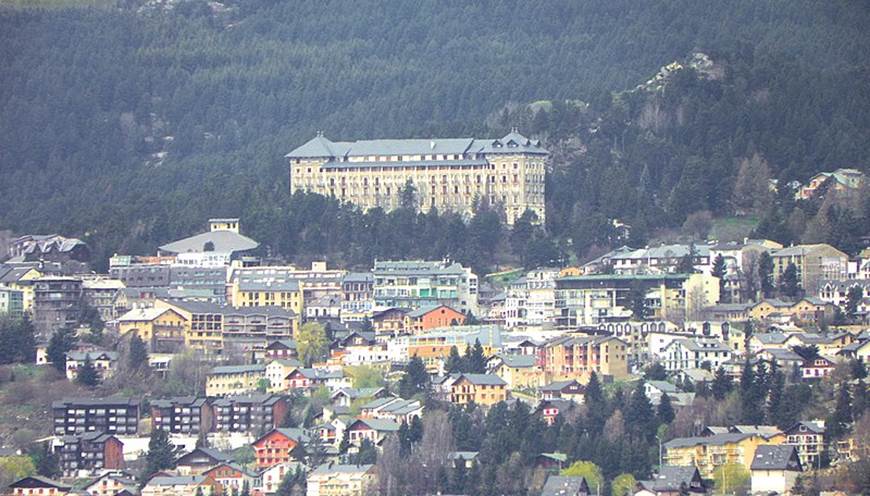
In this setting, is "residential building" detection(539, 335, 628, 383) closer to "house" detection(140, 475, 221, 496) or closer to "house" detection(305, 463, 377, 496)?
"house" detection(305, 463, 377, 496)

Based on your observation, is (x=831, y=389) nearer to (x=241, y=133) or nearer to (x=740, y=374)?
(x=740, y=374)

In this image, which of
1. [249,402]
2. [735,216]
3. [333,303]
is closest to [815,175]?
[735,216]

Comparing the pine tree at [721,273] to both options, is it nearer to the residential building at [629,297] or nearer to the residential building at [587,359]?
the residential building at [629,297]

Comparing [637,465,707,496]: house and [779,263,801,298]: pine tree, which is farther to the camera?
[779,263,801,298]: pine tree

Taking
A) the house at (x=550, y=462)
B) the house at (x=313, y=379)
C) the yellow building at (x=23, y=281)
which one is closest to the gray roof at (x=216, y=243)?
the yellow building at (x=23, y=281)

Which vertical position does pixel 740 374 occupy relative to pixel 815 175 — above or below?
below

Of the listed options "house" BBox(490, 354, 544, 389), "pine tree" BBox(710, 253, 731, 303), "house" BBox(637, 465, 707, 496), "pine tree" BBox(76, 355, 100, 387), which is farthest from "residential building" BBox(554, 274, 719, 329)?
"house" BBox(637, 465, 707, 496)
